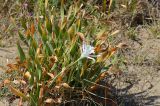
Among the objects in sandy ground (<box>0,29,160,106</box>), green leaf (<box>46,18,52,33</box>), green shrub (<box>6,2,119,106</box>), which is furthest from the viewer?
sandy ground (<box>0,29,160,106</box>)

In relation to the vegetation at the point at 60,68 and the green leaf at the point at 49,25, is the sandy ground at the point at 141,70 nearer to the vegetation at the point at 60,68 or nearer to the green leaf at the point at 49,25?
the vegetation at the point at 60,68

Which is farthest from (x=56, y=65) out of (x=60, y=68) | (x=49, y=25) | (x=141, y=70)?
(x=141, y=70)

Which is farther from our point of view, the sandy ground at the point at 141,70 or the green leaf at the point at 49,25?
the sandy ground at the point at 141,70

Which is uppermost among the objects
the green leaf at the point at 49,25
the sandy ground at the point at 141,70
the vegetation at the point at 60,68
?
the green leaf at the point at 49,25

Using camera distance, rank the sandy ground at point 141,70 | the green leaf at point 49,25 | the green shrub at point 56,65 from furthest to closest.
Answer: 1. the sandy ground at point 141,70
2. the green leaf at point 49,25
3. the green shrub at point 56,65

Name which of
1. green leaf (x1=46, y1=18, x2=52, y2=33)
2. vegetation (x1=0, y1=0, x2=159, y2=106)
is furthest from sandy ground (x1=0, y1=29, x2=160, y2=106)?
green leaf (x1=46, y1=18, x2=52, y2=33)

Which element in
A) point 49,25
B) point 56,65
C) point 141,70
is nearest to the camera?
point 56,65

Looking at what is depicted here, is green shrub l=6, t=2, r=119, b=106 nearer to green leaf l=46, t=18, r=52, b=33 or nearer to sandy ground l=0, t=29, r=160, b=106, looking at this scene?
green leaf l=46, t=18, r=52, b=33

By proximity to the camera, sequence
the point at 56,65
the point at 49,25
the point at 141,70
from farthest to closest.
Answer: the point at 141,70 → the point at 49,25 → the point at 56,65

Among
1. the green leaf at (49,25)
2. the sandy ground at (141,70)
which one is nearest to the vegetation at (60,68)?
the green leaf at (49,25)

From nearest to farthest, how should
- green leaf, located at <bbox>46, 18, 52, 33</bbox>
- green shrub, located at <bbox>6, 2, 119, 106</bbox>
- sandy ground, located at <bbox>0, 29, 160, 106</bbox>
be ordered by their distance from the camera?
1. green shrub, located at <bbox>6, 2, 119, 106</bbox>
2. green leaf, located at <bbox>46, 18, 52, 33</bbox>
3. sandy ground, located at <bbox>0, 29, 160, 106</bbox>

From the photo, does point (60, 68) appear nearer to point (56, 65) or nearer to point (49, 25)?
point (56, 65)

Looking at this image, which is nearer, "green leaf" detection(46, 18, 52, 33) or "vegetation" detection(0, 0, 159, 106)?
"vegetation" detection(0, 0, 159, 106)
